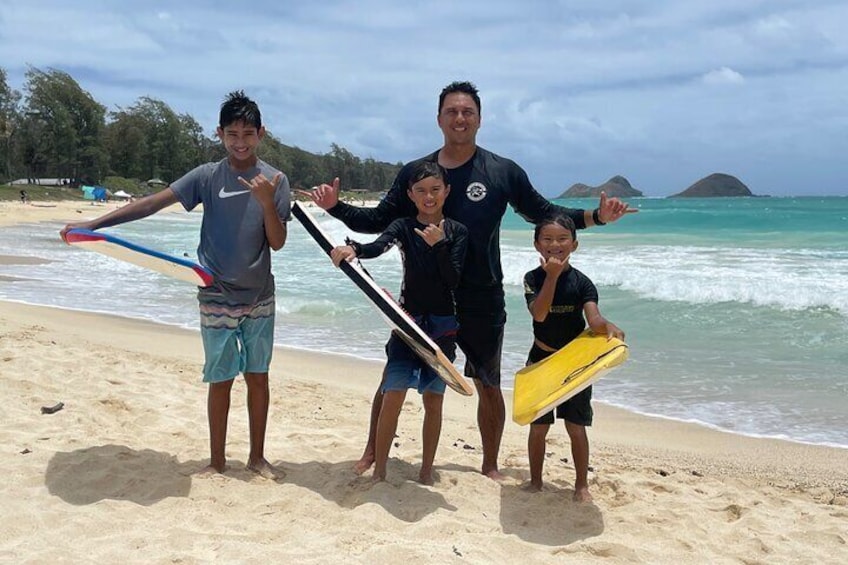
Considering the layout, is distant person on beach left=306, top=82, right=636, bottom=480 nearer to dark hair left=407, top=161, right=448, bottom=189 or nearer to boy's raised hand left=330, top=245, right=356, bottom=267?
dark hair left=407, top=161, right=448, bottom=189

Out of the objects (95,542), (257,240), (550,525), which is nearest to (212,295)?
(257,240)

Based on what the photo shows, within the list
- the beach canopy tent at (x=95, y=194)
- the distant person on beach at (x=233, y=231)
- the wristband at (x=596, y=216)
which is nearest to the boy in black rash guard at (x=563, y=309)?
the wristband at (x=596, y=216)

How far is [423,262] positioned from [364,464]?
1215 mm

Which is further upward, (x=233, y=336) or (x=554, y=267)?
(x=554, y=267)

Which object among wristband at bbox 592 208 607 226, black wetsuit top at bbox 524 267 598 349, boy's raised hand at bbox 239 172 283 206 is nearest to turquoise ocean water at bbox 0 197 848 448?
black wetsuit top at bbox 524 267 598 349

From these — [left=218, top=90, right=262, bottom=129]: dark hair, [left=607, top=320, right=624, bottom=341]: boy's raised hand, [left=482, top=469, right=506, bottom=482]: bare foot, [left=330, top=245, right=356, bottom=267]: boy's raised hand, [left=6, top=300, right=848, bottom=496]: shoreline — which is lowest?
[left=6, top=300, right=848, bottom=496]: shoreline

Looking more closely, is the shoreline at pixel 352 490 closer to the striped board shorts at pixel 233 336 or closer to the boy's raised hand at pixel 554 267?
the striped board shorts at pixel 233 336

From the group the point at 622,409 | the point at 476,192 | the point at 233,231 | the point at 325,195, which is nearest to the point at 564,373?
the point at 476,192

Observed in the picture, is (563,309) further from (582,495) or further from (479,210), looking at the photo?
(582,495)

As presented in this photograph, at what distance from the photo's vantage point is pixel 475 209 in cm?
362

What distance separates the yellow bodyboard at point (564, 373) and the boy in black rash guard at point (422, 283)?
0.44 m

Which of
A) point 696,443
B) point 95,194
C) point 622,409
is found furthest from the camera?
point 95,194

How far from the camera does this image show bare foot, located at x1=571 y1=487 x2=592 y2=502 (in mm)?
3643

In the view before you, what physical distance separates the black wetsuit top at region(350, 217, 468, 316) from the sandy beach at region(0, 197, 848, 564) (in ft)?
3.18
